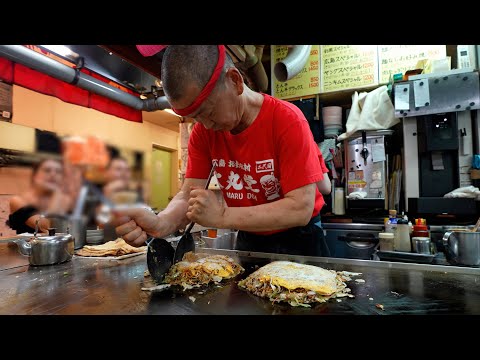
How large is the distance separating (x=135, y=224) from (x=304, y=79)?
3.45 meters

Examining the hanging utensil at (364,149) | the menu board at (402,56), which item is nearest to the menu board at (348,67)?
the menu board at (402,56)

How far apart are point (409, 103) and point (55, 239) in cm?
336

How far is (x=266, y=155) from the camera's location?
1481 mm

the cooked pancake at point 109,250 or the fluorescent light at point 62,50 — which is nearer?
the cooked pancake at point 109,250

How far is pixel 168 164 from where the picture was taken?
24.4 ft

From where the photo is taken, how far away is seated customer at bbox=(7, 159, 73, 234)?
2.63 meters

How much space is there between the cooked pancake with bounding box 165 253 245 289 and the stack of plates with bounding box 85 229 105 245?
1202 mm

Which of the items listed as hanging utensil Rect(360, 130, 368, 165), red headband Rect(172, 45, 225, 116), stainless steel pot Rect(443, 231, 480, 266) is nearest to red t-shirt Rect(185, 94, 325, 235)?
red headband Rect(172, 45, 225, 116)

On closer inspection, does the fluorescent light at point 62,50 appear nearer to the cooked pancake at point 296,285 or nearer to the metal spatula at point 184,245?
the metal spatula at point 184,245

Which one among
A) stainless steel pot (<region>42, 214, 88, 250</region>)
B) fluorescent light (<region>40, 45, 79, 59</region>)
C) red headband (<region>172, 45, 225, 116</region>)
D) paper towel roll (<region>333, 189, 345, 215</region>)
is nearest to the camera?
red headband (<region>172, 45, 225, 116</region>)

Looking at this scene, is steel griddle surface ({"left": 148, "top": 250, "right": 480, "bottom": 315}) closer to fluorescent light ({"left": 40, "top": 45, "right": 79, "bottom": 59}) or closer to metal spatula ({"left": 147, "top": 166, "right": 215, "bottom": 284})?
metal spatula ({"left": 147, "top": 166, "right": 215, "bottom": 284})

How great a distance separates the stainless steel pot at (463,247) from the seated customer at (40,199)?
291 cm

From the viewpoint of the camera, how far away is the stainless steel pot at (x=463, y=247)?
172 centimetres
